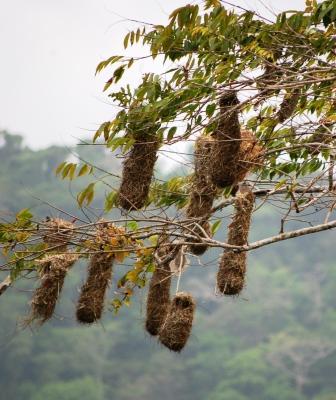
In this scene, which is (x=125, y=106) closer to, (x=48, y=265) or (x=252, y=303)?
(x=48, y=265)

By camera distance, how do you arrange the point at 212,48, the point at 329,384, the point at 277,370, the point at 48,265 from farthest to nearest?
1. the point at 277,370
2. the point at 329,384
3. the point at 48,265
4. the point at 212,48

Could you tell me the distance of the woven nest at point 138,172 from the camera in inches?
237

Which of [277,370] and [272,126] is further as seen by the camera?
[277,370]

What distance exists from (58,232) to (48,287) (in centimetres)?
112

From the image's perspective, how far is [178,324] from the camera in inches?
262

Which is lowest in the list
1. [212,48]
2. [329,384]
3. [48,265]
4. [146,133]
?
[48,265]

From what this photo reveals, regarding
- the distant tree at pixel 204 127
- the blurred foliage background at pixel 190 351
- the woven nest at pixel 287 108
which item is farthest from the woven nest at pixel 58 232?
the blurred foliage background at pixel 190 351

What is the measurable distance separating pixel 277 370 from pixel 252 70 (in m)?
47.1

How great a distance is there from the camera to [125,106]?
612 centimetres

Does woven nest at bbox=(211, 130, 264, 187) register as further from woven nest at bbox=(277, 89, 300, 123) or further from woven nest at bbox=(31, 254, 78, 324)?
woven nest at bbox=(31, 254, 78, 324)

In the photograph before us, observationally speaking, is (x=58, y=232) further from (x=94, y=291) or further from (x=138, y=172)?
(x=94, y=291)

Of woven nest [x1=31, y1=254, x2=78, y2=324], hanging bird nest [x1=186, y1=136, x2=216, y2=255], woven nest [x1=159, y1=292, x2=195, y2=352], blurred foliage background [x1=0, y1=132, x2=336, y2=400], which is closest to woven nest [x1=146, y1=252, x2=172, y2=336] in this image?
woven nest [x1=159, y1=292, x2=195, y2=352]

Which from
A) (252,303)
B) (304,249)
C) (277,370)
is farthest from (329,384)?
(304,249)

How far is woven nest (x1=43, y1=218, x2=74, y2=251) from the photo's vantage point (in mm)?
5732
